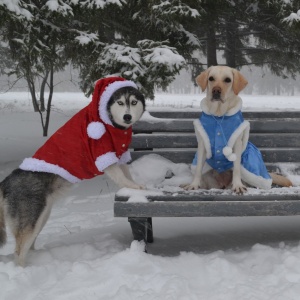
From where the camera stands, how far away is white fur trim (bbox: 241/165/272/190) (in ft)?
10.8

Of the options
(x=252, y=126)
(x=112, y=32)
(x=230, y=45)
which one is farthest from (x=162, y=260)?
(x=230, y=45)

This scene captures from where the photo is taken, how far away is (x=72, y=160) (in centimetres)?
322

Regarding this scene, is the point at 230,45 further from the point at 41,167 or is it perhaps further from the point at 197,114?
the point at 41,167

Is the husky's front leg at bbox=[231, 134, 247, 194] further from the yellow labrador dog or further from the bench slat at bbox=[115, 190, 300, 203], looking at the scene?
the bench slat at bbox=[115, 190, 300, 203]

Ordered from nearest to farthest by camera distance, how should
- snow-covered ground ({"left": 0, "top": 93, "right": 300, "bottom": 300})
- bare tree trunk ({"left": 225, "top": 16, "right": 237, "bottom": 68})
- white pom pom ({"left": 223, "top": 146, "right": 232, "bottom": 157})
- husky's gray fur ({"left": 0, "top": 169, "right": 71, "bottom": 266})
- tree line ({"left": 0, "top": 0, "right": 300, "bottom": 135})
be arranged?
snow-covered ground ({"left": 0, "top": 93, "right": 300, "bottom": 300}), husky's gray fur ({"left": 0, "top": 169, "right": 71, "bottom": 266}), white pom pom ({"left": 223, "top": 146, "right": 232, "bottom": 157}), tree line ({"left": 0, "top": 0, "right": 300, "bottom": 135}), bare tree trunk ({"left": 225, "top": 16, "right": 237, "bottom": 68})

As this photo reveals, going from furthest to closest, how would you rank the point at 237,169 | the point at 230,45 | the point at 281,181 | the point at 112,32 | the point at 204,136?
the point at 230,45 < the point at 112,32 < the point at 281,181 < the point at 204,136 < the point at 237,169

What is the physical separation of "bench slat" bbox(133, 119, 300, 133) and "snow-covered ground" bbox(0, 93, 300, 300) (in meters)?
0.39

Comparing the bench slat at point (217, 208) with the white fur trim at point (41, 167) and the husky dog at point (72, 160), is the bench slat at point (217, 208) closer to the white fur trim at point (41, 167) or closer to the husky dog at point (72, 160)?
the husky dog at point (72, 160)

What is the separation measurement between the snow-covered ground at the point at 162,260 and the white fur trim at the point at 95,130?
82 centimetres

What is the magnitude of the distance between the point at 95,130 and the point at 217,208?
3.71 ft

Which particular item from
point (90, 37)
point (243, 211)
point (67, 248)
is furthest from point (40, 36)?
point (243, 211)

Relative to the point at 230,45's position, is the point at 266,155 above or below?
below

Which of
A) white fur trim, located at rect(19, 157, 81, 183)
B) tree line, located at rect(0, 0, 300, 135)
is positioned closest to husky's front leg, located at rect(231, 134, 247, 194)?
white fur trim, located at rect(19, 157, 81, 183)

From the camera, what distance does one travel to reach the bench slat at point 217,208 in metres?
2.81
